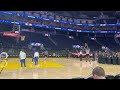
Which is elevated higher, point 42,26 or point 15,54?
point 42,26

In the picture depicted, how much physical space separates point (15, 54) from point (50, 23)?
9608 millimetres

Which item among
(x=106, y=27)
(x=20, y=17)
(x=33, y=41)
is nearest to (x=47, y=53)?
(x=33, y=41)

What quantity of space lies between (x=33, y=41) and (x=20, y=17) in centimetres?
476

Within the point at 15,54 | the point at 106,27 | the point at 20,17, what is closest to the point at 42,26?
the point at 20,17
